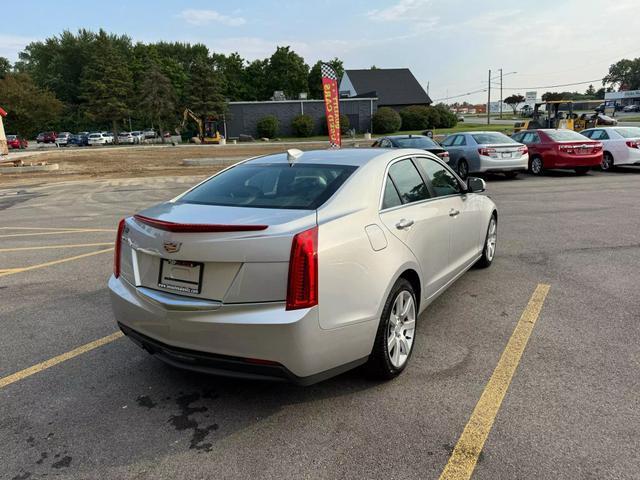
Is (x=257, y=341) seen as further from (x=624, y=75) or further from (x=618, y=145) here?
(x=624, y=75)

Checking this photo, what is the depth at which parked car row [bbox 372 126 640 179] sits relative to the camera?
14.9 m

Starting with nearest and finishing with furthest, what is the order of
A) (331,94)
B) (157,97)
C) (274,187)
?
(274,187) → (331,94) → (157,97)

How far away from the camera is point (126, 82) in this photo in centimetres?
6750

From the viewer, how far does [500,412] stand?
305 centimetres

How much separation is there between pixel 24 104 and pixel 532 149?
6421cm

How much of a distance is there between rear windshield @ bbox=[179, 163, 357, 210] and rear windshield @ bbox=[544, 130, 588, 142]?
14.3 meters

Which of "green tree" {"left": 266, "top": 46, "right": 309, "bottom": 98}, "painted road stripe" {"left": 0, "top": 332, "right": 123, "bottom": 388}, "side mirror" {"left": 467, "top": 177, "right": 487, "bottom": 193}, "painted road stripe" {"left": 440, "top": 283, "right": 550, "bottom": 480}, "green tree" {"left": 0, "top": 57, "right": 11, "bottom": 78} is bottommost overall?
"painted road stripe" {"left": 440, "top": 283, "right": 550, "bottom": 480}

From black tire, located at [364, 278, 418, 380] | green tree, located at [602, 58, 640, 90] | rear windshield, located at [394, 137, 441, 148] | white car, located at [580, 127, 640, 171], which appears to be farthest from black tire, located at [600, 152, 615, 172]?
green tree, located at [602, 58, 640, 90]

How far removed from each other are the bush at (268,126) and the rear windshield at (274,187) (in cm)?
5171

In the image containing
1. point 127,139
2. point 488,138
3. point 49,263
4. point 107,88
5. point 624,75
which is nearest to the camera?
point 49,263

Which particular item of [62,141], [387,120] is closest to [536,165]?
[387,120]

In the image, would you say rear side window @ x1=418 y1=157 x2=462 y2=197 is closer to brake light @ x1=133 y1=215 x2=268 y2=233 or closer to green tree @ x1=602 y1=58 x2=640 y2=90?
brake light @ x1=133 y1=215 x2=268 y2=233

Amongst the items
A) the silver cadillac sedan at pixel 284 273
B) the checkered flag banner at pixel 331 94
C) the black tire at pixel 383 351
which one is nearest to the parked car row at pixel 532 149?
the checkered flag banner at pixel 331 94

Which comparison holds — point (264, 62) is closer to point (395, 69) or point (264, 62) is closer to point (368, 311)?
point (395, 69)
